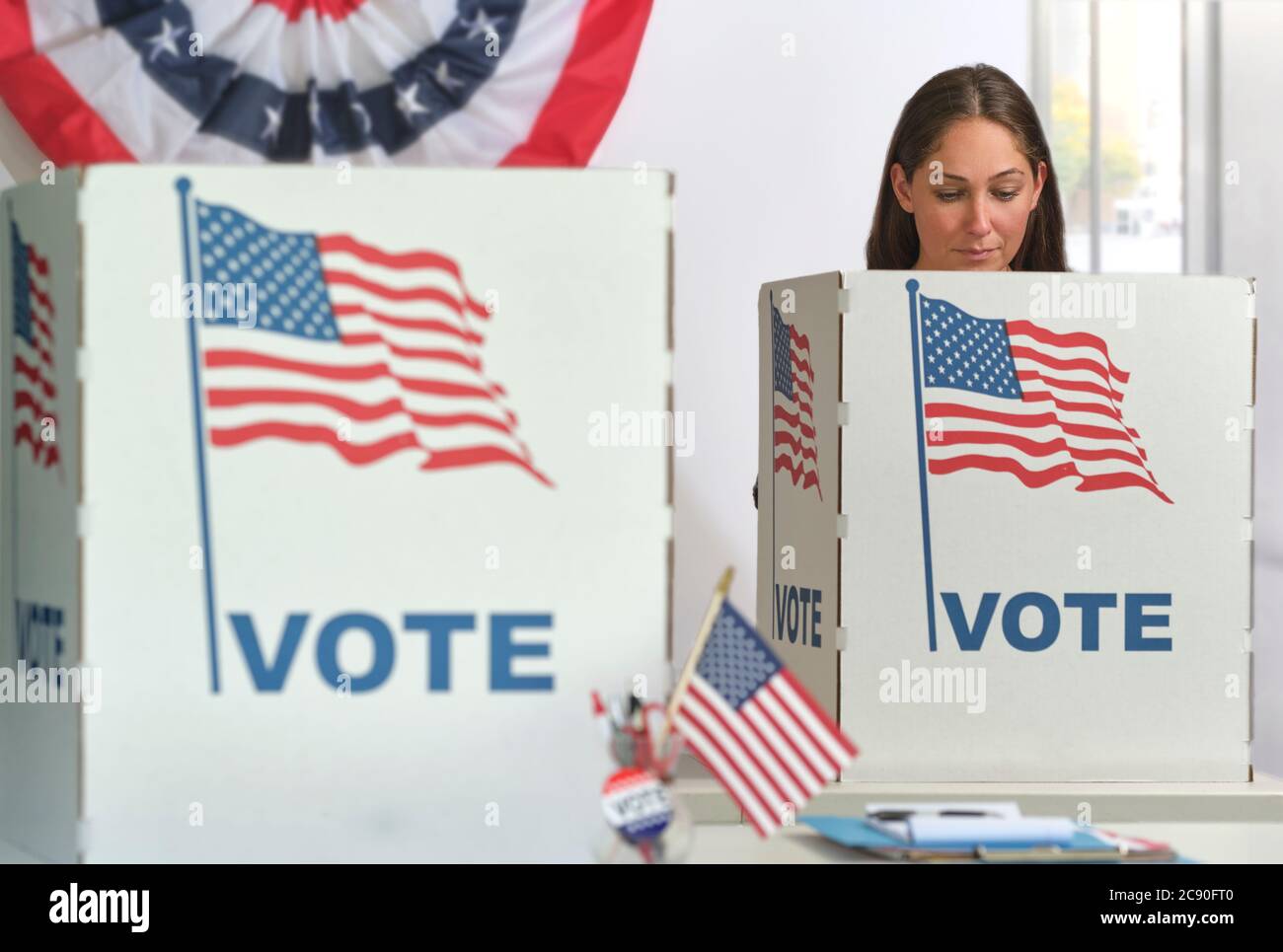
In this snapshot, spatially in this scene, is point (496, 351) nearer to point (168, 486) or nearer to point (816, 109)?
point (168, 486)

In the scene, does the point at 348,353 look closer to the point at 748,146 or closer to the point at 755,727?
the point at 755,727

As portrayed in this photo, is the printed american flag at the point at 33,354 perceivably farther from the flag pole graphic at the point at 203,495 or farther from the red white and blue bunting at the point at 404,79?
the red white and blue bunting at the point at 404,79

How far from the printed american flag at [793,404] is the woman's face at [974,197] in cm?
71

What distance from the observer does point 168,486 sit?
1.05 meters

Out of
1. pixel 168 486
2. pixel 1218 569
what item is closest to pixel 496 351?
pixel 168 486

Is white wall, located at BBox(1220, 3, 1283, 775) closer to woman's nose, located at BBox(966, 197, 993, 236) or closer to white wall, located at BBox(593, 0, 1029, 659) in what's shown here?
white wall, located at BBox(593, 0, 1029, 659)

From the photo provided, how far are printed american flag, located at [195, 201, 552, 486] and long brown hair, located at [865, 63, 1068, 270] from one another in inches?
56.6

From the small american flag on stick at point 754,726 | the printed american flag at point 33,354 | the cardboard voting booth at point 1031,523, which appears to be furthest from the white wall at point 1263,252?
the printed american flag at point 33,354

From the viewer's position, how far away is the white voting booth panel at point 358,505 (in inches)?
41.3

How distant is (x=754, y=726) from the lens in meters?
1.05

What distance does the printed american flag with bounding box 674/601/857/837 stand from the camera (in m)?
1.05

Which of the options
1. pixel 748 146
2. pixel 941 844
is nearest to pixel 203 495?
pixel 941 844

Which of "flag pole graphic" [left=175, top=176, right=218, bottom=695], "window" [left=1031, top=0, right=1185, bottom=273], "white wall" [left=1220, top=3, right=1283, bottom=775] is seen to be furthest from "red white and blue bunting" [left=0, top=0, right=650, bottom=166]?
"flag pole graphic" [left=175, top=176, right=218, bottom=695]

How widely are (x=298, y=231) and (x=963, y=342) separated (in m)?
0.60
